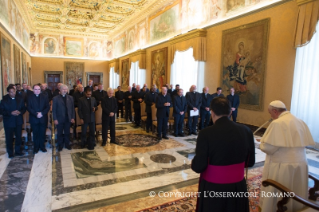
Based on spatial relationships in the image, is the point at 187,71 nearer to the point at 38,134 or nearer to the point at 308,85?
the point at 308,85

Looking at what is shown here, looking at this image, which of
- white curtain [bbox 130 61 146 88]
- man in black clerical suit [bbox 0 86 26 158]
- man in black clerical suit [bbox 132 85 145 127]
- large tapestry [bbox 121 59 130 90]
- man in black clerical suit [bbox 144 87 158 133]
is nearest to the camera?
man in black clerical suit [bbox 0 86 26 158]

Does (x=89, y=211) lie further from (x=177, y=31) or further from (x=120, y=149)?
(x=177, y=31)

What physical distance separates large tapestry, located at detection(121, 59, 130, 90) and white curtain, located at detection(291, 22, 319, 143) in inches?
544

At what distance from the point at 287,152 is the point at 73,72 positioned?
73.8 ft

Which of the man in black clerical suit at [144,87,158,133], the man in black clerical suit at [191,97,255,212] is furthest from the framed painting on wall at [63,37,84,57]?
the man in black clerical suit at [191,97,255,212]

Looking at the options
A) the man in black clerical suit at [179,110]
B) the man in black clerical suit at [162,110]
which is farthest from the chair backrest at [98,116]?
the man in black clerical suit at [179,110]

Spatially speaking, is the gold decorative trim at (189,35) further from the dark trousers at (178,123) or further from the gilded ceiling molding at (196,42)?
the dark trousers at (178,123)

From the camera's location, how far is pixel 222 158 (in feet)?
6.39

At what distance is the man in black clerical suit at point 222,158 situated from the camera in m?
1.95

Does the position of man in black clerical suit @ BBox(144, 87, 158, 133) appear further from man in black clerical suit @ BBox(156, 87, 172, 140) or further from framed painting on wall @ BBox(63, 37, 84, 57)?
framed painting on wall @ BBox(63, 37, 84, 57)

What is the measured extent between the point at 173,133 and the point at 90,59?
693 inches

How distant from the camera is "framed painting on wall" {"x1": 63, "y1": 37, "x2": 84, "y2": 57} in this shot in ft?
71.1

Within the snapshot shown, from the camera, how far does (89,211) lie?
3.15m

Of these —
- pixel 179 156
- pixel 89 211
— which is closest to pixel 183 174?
pixel 179 156
